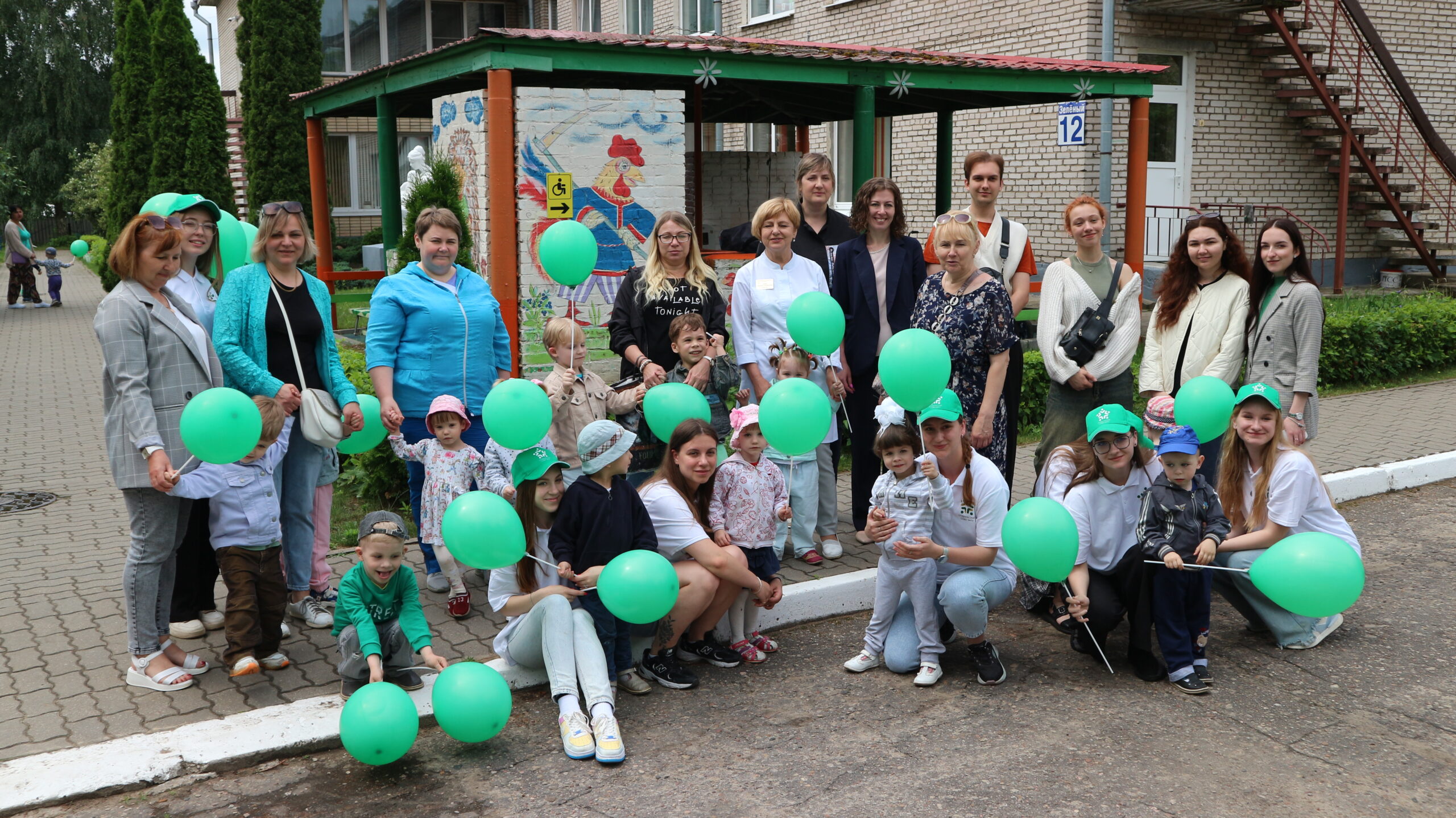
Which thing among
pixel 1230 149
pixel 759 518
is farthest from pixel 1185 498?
pixel 1230 149

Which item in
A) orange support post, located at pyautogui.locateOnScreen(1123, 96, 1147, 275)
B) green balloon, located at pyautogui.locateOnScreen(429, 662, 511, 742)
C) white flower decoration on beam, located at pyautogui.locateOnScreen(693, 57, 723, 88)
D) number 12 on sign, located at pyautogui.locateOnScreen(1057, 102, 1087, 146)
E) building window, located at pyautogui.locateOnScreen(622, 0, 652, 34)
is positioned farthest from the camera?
building window, located at pyautogui.locateOnScreen(622, 0, 652, 34)

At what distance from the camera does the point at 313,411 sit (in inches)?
174

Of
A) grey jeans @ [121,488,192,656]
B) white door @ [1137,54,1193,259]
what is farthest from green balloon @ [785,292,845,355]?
white door @ [1137,54,1193,259]

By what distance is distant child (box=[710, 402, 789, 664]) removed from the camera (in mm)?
4418

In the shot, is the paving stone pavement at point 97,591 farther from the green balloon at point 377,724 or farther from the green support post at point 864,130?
the green support post at point 864,130

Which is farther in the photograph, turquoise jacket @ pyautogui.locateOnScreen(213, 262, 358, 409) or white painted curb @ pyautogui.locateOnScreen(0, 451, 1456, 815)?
turquoise jacket @ pyautogui.locateOnScreen(213, 262, 358, 409)

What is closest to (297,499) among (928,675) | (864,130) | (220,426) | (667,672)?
(220,426)

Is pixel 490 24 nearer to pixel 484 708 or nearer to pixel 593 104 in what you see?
pixel 593 104

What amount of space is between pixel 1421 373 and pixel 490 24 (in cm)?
2306

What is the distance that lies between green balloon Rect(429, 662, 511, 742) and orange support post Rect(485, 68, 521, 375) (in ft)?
14.0

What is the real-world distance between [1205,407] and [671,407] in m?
2.17

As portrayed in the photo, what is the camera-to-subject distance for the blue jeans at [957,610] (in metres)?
4.13

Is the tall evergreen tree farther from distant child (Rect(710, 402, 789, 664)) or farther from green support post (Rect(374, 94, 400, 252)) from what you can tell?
distant child (Rect(710, 402, 789, 664))

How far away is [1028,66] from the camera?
10.2 m
